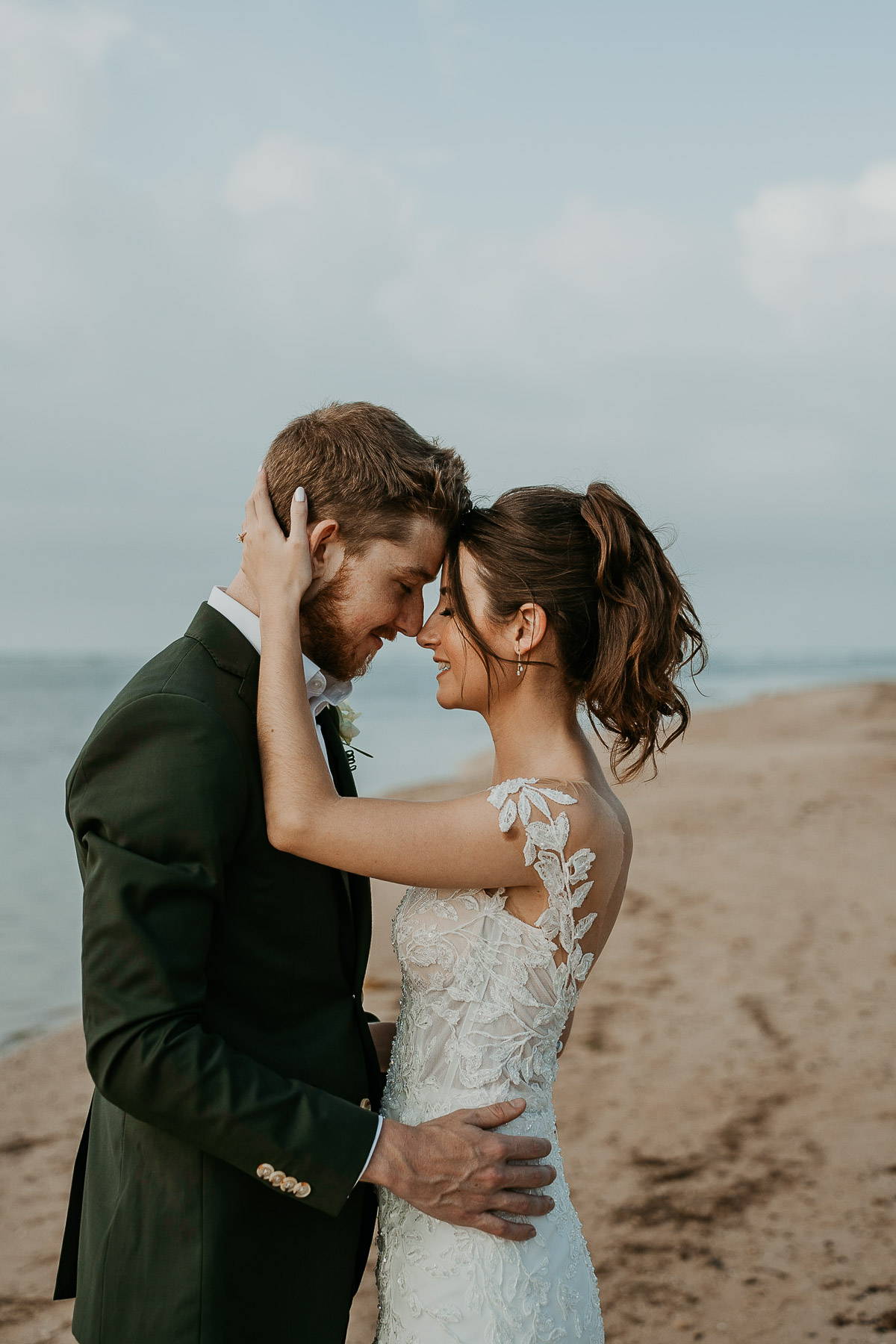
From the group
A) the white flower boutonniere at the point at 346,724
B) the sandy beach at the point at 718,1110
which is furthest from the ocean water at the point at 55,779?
the white flower boutonniere at the point at 346,724

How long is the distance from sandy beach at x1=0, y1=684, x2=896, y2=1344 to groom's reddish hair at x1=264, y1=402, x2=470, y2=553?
3.26m

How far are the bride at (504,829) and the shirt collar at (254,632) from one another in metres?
0.06

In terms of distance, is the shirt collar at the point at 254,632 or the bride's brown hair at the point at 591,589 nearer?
the shirt collar at the point at 254,632

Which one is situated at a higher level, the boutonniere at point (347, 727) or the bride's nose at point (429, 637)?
the bride's nose at point (429, 637)

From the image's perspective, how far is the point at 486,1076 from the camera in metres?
2.27

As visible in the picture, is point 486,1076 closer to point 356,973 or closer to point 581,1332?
point 356,973

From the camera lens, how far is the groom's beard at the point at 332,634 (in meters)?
2.33

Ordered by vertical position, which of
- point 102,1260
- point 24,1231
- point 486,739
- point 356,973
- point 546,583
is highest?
point 546,583

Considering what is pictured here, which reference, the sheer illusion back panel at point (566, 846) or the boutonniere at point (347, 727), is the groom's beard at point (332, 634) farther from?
the sheer illusion back panel at point (566, 846)

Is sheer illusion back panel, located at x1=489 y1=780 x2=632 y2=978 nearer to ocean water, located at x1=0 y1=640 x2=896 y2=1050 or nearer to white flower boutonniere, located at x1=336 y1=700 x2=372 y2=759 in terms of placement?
white flower boutonniere, located at x1=336 y1=700 x2=372 y2=759

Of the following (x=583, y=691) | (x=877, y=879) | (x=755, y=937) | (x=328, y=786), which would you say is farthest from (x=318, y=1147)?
(x=877, y=879)

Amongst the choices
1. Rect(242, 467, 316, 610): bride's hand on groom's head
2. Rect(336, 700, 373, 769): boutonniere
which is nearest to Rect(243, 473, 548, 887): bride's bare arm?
Rect(242, 467, 316, 610): bride's hand on groom's head

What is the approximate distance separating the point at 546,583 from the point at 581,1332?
63.9 inches

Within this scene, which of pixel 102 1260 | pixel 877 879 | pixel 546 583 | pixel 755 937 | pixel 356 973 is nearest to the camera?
pixel 102 1260
